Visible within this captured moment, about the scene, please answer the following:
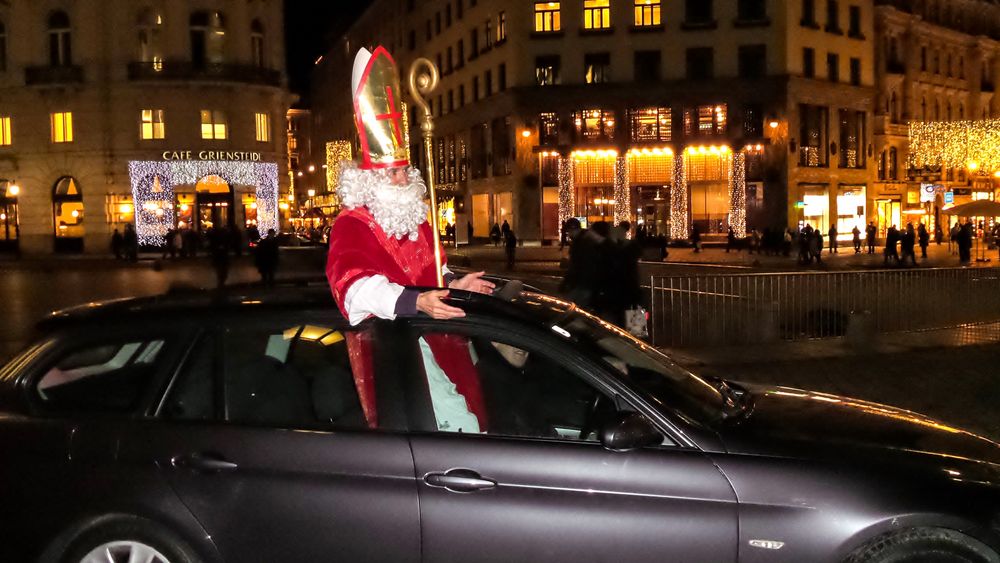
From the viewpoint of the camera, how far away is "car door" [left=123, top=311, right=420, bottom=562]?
3486 millimetres

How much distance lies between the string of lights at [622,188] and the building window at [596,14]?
7753mm

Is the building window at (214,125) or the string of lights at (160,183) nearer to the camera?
the string of lights at (160,183)

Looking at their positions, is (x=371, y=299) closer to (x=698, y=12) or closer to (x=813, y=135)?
(x=698, y=12)

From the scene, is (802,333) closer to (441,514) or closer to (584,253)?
(584,253)

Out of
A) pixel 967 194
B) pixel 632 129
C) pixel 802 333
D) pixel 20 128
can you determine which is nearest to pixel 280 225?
pixel 20 128

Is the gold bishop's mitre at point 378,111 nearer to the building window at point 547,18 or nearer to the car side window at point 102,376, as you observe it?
the car side window at point 102,376

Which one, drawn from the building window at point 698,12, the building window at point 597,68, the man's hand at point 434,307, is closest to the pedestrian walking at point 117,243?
the building window at point 597,68

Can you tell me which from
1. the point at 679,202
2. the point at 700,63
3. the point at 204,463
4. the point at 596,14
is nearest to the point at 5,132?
the point at 596,14

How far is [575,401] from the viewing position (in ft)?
12.7

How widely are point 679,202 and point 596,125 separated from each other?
6537mm

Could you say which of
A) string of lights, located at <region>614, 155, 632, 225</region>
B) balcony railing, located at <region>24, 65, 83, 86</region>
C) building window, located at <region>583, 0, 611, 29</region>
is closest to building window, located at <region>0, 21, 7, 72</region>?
balcony railing, located at <region>24, 65, 83, 86</region>

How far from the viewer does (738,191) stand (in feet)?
168

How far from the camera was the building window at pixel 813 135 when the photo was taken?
51844mm

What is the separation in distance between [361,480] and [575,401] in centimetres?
97
